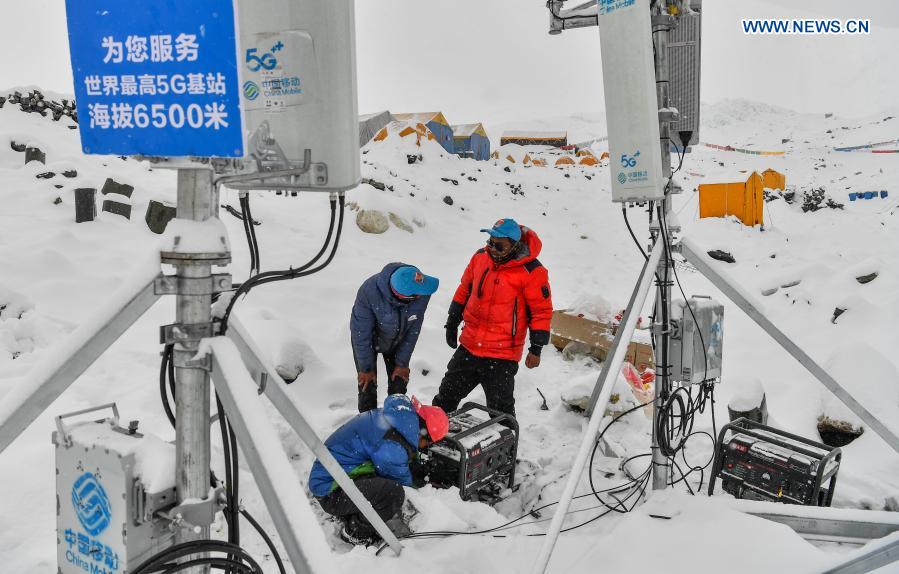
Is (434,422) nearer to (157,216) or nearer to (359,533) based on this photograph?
(359,533)

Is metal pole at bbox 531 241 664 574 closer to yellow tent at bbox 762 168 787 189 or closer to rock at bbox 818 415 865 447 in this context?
rock at bbox 818 415 865 447

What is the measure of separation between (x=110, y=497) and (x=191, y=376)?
0.37 meters

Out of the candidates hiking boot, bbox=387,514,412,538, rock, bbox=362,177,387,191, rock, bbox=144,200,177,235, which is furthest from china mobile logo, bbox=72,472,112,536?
rock, bbox=362,177,387,191

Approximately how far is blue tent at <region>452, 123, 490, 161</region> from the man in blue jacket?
2052 cm

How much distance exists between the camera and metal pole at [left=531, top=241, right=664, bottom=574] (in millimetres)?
2383

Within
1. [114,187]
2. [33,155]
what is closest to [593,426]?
[114,187]

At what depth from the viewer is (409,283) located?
13.6 ft

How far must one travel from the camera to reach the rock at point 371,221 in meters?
10.3

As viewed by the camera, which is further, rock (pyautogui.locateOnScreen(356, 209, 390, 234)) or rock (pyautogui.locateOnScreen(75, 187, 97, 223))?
rock (pyautogui.locateOnScreen(356, 209, 390, 234))

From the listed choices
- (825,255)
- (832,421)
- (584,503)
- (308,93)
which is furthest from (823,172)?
(308,93)

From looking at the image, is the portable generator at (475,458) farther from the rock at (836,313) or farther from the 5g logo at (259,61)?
the rock at (836,313)

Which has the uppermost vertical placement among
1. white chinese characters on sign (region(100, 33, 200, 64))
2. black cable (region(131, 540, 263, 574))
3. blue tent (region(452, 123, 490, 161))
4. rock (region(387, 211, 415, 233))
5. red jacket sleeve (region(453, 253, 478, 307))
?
blue tent (region(452, 123, 490, 161))

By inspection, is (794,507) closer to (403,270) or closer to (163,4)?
(403,270)

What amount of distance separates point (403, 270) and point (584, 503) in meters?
2.00
